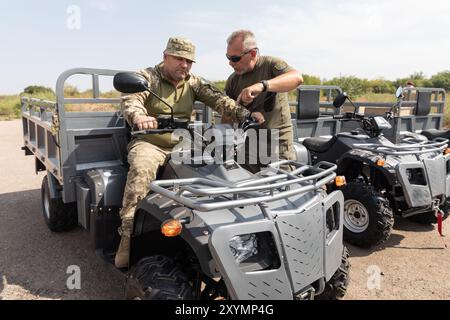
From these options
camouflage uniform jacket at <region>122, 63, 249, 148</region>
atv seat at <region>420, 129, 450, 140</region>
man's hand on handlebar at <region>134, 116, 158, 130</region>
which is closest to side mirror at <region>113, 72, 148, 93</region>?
man's hand on handlebar at <region>134, 116, 158, 130</region>

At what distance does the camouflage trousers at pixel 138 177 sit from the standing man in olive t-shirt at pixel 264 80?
0.83m

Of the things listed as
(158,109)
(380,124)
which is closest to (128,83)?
(158,109)

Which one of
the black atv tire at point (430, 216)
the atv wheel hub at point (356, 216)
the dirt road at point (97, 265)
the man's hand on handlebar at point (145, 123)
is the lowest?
the dirt road at point (97, 265)

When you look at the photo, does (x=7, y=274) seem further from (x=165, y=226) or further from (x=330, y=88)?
(x=330, y=88)

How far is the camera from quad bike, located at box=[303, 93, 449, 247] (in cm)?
411

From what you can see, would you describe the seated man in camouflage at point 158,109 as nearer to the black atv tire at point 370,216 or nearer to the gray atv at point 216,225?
the gray atv at point 216,225

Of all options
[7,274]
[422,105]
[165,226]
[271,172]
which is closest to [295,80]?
[271,172]

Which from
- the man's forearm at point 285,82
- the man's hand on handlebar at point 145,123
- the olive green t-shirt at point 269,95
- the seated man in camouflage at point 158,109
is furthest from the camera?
the olive green t-shirt at point 269,95

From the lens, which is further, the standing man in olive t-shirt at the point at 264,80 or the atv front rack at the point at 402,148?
the atv front rack at the point at 402,148

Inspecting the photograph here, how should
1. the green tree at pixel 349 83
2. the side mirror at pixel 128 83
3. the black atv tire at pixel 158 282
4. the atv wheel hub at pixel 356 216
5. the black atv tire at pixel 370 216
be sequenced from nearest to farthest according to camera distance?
the black atv tire at pixel 158 282
the side mirror at pixel 128 83
the black atv tire at pixel 370 216
the atv wheel hub at pixel 356 216
the green tree at pixel 349 83

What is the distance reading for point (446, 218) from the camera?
516 cm

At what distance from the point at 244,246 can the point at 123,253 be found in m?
1.00

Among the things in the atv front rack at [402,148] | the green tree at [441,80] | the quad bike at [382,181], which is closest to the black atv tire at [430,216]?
the quad bike at [382,181]

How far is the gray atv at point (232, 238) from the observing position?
191 cm
